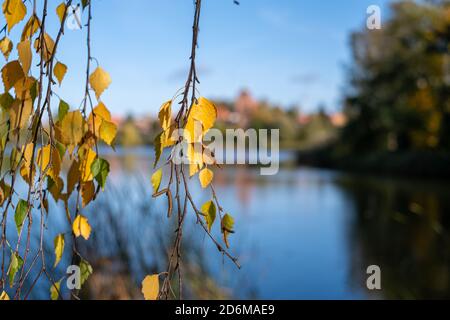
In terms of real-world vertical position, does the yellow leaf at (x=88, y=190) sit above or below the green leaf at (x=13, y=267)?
above

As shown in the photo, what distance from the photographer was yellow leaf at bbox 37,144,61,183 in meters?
0.57

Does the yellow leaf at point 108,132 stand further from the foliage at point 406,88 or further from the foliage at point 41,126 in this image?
the foliage at point 406,88

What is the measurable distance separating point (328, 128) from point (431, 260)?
66.3ft

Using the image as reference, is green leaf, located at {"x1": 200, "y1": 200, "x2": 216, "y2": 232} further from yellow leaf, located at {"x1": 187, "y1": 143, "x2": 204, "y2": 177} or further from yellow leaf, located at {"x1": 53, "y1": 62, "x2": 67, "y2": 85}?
yellow leaf, located at {"x1": 53, "y1": 62, "x2": 67, "y2": 85}

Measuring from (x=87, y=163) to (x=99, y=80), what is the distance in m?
0.10

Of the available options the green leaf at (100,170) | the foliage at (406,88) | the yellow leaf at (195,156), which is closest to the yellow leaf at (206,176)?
the yellow leaf at (195,156)

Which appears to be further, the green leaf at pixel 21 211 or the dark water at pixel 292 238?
the dark water at pixel 292 238

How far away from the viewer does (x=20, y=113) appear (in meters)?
0.58

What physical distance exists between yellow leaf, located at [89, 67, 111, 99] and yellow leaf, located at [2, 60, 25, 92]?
83 mm

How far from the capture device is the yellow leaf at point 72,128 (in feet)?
1.92

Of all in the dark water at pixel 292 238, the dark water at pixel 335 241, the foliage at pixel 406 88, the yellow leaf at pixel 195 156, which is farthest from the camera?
the foliage at pixel 406 88

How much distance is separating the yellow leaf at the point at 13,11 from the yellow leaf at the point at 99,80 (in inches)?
4.1

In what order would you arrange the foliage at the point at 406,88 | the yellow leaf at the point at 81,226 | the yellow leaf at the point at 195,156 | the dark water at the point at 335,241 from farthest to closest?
1. the foliage at the point at 406,88
2. the dark water at the point at 335,241
3. the yellow leaf at the point at 81,226
4. the yellow leaf at the point at 195,156

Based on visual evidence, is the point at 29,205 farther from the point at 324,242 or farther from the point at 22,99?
the point at 324,242
